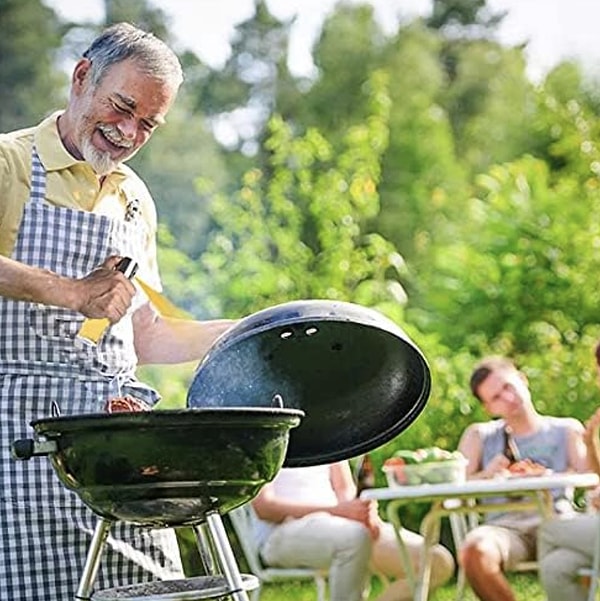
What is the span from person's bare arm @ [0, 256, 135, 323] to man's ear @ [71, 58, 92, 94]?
1.22 ft

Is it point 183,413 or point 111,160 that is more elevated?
point 111,160

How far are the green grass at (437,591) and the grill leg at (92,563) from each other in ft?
14.2

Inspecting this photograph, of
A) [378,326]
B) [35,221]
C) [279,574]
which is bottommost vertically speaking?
[279,574]

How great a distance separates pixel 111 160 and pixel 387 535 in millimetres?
3056

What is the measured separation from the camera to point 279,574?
537 centimetres

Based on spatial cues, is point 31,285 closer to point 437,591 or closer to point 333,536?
point 333,536

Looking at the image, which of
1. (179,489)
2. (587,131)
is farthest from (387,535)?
(587,131)

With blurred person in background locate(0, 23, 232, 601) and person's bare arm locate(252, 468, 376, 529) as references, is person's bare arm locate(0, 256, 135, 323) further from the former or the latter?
person's bare arm locate(252, 468, 376, 529)

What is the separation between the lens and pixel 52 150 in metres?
3.01

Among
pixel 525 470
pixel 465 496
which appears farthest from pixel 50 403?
pixel 525 470

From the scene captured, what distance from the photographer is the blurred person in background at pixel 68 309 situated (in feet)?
9.53

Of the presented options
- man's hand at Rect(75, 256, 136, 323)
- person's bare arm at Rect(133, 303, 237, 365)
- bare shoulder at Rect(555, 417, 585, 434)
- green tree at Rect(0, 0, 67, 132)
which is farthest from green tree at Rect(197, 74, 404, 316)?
man's hand at Rect(75, 256, 136, 323)

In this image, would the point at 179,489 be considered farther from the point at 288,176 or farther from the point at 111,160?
the point at 288,176

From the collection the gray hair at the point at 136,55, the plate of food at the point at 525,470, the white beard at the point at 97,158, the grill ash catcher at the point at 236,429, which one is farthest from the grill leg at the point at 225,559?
the plate of food at the point at 525,470
